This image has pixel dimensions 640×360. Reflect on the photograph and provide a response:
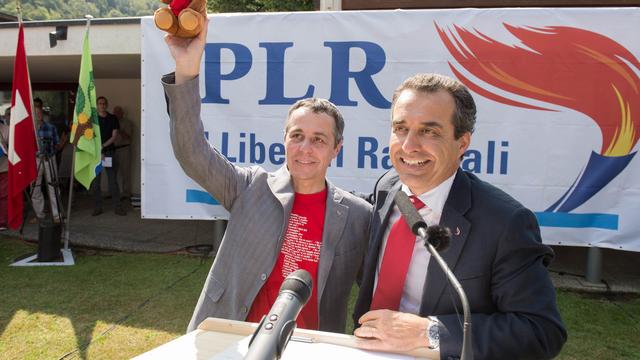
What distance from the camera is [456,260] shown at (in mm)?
1295

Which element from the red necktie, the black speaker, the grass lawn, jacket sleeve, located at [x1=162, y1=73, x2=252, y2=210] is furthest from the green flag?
the red necktie

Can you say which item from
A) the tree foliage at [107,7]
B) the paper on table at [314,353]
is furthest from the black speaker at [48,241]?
the paper on table at [314,353]

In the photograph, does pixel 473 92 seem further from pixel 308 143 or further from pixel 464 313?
pixel 464 313

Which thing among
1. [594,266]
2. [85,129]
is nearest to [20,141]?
[85,129]

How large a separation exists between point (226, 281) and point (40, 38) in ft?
20.9

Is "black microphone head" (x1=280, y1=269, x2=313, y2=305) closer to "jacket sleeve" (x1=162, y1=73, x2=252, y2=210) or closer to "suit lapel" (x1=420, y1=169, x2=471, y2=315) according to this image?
"suit lapel" (x1=420, y1=169, x2=471, y2=315)

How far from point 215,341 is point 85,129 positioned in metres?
4.92

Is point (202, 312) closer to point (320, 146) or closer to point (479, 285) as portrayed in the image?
point (320, 146)

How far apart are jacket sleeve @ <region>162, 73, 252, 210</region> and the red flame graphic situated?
3361 millimetres

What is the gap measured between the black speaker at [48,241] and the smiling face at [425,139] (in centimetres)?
522

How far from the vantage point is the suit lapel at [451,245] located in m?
1.30

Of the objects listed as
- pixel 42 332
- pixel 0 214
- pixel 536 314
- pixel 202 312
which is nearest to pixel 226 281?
pixel 202 312

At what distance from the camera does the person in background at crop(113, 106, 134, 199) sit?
9.46 metres

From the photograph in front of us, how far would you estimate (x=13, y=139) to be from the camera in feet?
16.4
